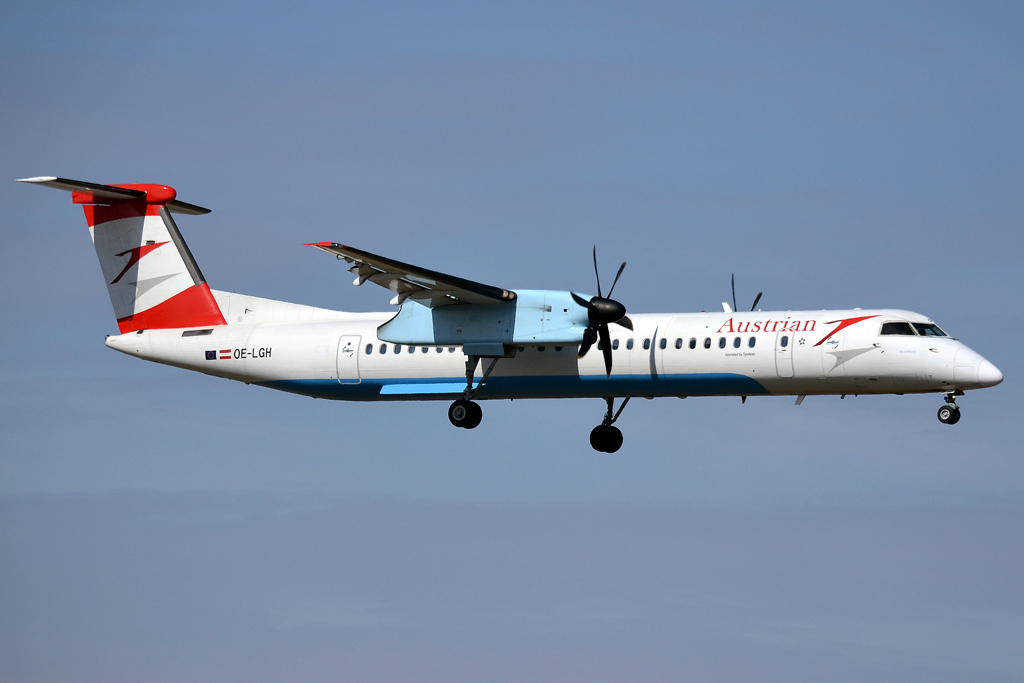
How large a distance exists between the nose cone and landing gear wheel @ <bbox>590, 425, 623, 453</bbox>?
26.5 ft

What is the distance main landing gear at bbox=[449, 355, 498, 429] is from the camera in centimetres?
2527

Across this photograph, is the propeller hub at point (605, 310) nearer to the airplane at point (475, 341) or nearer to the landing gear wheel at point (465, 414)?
the airplane at point (475, 341)

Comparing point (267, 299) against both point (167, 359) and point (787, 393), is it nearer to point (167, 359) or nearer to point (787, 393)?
point (167, 359)

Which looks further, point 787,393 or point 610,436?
point 610,436

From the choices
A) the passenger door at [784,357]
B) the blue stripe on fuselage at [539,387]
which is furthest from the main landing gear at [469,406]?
the passenger door at [784,357]

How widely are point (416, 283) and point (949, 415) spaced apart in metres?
10.7

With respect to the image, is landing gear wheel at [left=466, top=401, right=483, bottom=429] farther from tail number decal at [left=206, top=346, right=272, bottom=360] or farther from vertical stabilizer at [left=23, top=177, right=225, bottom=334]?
vertical stabilizer at [left=23, top=177, right=225, bottom=334]

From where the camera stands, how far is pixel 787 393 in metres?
23.9

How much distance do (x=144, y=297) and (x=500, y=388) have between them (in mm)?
9331

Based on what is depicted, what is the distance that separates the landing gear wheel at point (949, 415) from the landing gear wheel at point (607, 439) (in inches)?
287

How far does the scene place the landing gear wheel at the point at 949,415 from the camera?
2248 cm

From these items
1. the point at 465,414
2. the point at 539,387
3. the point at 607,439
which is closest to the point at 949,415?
the point at 607,439

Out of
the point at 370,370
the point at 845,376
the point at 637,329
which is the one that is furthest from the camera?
the point at 370,370

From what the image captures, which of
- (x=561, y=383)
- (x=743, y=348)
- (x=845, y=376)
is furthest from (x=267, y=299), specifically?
(x=845, y=376)
